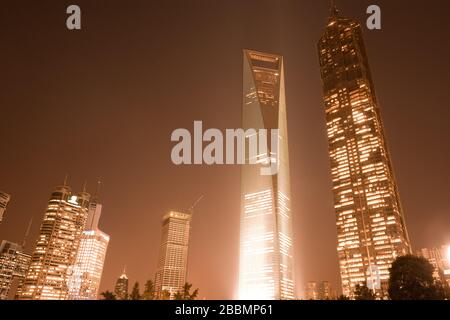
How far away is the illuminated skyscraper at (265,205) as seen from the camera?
537 feet

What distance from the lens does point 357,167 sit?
165m

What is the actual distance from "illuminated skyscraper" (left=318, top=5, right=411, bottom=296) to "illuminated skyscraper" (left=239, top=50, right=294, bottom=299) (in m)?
28.3

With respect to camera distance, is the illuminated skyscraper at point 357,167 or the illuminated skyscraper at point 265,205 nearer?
the illuminated skyscraper at point 357,167

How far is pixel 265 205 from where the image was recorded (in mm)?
166000

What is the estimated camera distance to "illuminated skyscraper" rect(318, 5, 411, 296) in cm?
14738

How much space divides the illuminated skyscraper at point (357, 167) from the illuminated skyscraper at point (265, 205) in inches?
1114

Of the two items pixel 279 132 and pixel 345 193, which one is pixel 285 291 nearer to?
pixel 345 193

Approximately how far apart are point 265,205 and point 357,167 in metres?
47.7

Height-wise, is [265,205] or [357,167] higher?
[357,167]

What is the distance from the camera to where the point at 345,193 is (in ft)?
549
